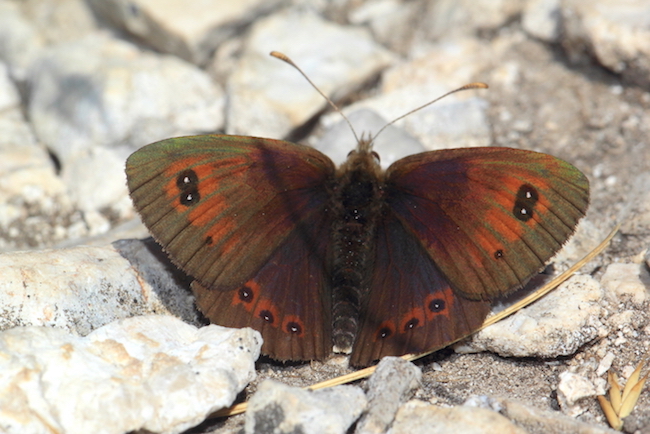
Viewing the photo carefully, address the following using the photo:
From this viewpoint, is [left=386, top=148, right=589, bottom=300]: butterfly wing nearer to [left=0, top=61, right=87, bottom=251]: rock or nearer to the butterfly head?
the butterfly head

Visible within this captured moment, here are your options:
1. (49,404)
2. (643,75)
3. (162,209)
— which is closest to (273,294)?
(162,209)

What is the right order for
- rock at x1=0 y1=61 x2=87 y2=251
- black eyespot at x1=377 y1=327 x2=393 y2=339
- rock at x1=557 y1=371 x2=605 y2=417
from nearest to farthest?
rock at x1=557 y1=371 x2=605 y2=417 < black eyespot at x1=377 y1=327 x2=393 y2=339 < rock at x1=0 y1=61 x2=87 y2=251

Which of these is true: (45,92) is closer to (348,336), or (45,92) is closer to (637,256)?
(348,336)

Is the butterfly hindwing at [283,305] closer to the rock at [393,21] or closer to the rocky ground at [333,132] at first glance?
the rocky ground at [333,132]

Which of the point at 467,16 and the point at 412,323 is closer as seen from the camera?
the point at 412,323

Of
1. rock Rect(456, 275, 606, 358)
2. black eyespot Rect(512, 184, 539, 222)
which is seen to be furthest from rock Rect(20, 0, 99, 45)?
rock Rect(456, 275, 606, 358)

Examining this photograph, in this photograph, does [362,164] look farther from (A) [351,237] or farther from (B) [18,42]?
(B) [18,42]

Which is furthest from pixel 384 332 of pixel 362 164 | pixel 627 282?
pixel 627 282

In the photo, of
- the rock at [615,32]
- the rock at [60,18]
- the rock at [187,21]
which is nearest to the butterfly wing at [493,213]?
the rock at [615,32]
